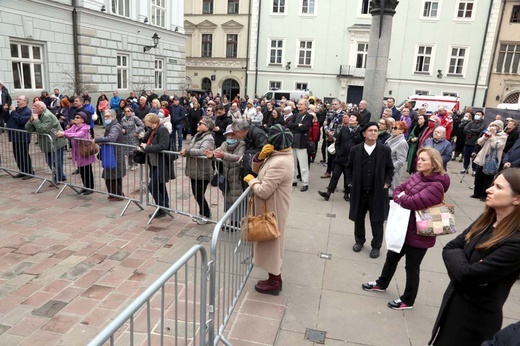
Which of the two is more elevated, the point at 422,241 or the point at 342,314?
the point at 422,241

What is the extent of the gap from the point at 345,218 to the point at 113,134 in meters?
4.62

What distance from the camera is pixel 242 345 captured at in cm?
340

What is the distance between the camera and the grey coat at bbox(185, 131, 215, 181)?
5965mm

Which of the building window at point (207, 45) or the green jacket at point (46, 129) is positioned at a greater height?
the building window at point (207, 45)

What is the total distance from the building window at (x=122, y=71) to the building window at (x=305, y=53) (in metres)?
17.8

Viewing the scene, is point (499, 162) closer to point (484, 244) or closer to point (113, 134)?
point (484, 244)

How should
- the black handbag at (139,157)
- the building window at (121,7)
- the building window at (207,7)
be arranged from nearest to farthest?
the black handbag at (139,157) < the building window at (121,7) < the building window at (207,7)

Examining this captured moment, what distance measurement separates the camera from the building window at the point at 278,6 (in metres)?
33.6

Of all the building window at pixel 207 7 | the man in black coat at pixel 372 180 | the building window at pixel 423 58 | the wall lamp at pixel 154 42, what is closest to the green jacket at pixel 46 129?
the man in black coat at pixel 372 180

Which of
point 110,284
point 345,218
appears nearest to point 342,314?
point 110,284

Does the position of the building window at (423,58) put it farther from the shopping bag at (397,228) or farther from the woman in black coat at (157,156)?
the shopping bag at (397,228)

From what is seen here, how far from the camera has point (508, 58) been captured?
99.7 ft

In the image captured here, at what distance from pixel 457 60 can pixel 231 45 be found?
19799 mm

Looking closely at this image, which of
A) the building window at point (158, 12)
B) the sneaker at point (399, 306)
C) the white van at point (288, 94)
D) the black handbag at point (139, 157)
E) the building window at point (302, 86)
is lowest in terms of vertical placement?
the sneaker at point (399, 306)
